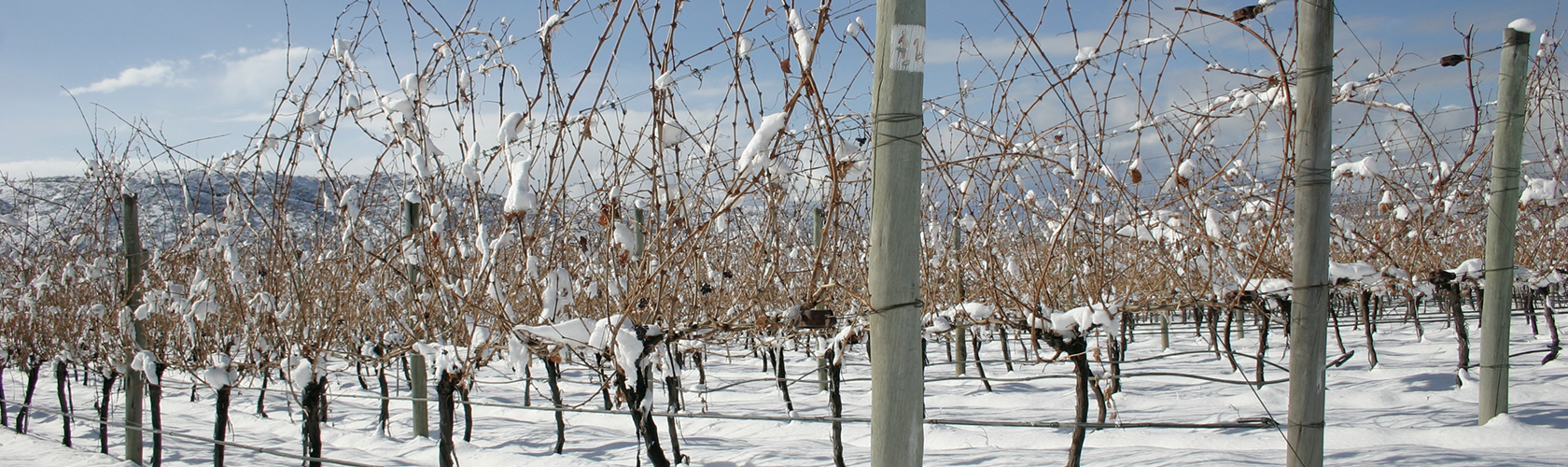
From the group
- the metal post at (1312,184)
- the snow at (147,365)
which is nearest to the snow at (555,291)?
the metal post at (1312,184)

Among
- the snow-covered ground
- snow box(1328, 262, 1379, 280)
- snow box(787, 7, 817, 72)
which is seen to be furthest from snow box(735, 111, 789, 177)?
snow box(1328, 262, 1379, 280)

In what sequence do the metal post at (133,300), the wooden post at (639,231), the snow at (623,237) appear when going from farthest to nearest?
the metal post at (133,300) < the wooden post at (639,231) < the snow at (623,237)

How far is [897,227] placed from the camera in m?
1.39

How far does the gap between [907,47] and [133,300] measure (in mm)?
6057

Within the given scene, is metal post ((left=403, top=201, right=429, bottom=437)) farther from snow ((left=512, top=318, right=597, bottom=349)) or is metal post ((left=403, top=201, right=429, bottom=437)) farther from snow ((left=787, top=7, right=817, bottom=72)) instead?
snow ((left=787, top=7, right=817, bottom=72))

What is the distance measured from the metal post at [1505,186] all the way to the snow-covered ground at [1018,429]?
497 millimetres

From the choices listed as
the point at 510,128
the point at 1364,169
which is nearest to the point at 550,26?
the point at 510,128

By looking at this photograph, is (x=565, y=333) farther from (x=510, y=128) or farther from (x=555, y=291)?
(x=510, y=128)

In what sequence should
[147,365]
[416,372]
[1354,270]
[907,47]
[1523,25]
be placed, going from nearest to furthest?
[907,47]
[1354,270]
[1523,25]
[147,365]
[416,372]

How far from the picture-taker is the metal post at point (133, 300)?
17.1ft

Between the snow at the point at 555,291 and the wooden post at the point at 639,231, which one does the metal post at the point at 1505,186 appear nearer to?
the wooden post at the point at 639,231

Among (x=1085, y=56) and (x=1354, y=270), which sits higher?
(x=1085, y=56)

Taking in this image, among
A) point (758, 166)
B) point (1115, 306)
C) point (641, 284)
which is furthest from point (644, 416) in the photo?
point (1115, 306)

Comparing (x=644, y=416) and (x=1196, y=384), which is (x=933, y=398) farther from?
(x=644, y=416)
